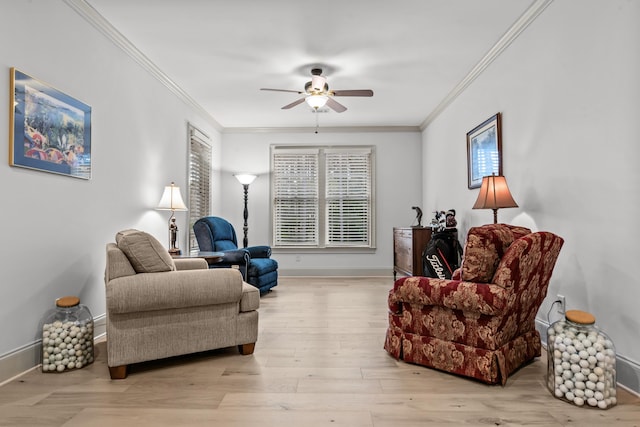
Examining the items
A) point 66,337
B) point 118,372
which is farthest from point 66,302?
point 118,372

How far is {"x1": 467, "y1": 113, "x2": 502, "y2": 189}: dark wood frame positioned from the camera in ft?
12.6

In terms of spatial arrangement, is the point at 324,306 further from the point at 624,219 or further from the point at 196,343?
the point at 624,219

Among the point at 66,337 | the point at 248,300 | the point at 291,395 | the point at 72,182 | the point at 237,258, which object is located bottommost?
the point at 291,395

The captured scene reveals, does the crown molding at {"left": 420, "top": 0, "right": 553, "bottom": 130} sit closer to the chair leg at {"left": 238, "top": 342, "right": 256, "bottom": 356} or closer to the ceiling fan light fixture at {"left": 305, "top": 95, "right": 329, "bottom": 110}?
the ceiling fan light fixture at {"left": 305, "top": 95, "right": 329, "bottom": 110}

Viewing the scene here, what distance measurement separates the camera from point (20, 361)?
8.15 feet

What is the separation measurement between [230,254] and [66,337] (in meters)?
2.36

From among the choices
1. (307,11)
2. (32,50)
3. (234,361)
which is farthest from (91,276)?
(307,11)

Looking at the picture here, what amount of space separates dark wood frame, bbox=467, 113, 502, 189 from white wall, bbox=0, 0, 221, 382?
367 cm

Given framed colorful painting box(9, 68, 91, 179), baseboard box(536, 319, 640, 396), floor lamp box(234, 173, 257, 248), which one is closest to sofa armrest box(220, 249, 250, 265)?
floor lamp box(234, 173, 257, 248)

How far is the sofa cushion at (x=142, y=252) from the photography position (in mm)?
2531

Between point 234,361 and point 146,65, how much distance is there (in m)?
3.24

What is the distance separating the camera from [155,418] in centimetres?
194

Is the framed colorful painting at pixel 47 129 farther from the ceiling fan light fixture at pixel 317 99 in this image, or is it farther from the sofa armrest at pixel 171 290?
the ceiling fan light fixture at pixel 317 99

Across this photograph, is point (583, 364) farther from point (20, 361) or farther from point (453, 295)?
point (20, 361)
